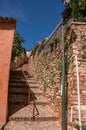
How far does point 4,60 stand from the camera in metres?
11.0

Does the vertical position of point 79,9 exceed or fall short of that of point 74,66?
it exceeds it

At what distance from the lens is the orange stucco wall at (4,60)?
10602 millimetres

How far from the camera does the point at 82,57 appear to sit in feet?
31.7

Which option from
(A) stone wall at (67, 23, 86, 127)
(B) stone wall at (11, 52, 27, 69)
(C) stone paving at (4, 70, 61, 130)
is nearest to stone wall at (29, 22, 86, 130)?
(A) stone wall at (67, 23, 86, 127)

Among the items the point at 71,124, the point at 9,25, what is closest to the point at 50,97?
the point at 71,124

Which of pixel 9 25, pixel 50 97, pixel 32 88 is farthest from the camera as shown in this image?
pixel 32 88

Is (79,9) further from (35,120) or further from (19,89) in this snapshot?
(19,89)

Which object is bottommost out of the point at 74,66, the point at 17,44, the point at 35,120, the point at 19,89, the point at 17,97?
the point at 35,120

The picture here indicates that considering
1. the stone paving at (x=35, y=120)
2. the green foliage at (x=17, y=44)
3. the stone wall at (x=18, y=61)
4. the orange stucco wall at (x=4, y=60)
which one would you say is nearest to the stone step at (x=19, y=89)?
the stone paving at (x=35, y=120)

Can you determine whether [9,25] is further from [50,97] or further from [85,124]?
[85,124]

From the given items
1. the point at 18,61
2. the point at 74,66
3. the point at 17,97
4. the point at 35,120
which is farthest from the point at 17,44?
the point at 74,66

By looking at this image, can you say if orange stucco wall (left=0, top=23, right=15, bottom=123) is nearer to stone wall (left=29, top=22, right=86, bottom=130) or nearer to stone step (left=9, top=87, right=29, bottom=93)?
stone wall (left=29, top=22, right=86, bottom=130)

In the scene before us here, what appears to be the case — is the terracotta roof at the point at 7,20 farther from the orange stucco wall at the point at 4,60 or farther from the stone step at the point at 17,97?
the stone step at the point at 17,97

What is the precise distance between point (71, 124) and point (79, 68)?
234cm
